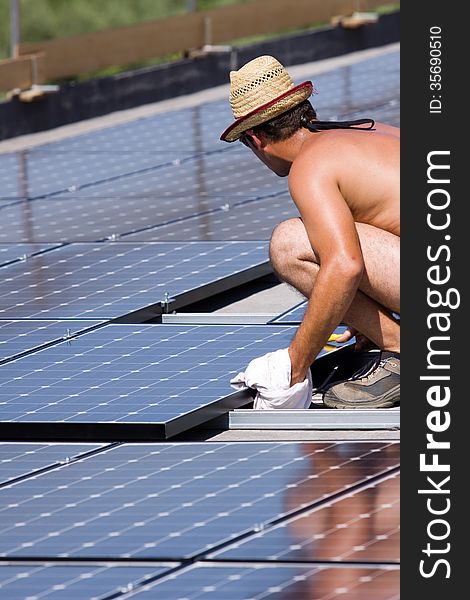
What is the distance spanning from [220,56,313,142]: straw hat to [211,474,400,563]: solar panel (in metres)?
1.65

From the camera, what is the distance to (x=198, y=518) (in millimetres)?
4906

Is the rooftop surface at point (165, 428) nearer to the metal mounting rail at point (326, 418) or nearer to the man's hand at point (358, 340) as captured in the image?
the metal mounting rail at point (326, 418)

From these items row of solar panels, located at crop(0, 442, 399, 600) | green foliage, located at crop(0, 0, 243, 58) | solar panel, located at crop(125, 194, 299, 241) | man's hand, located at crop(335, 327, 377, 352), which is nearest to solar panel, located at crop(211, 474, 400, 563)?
row of solar panels, located at crop(0, 442, 399, 600)

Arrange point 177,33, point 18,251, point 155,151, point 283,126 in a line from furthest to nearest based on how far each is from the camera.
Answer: point 177,33
point 155,151
point 18,251
point 283,126

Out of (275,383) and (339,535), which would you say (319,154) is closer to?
(275,383)

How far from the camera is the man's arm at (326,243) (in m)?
5.64

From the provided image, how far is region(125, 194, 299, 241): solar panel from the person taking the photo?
9148 mm

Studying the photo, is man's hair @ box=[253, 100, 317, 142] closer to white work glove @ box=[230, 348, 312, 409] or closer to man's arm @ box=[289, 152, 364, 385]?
man's arm @ box=[289, 152, 364, 385]

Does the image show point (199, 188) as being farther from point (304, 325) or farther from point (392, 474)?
point (392, 474)

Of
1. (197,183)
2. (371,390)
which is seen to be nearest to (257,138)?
(371,390)

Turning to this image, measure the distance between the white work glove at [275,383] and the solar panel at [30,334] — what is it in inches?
51.3

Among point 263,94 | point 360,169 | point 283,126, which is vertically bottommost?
point 360,169

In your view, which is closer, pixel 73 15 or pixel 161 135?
pixel 161 135

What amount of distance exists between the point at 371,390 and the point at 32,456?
137cm
